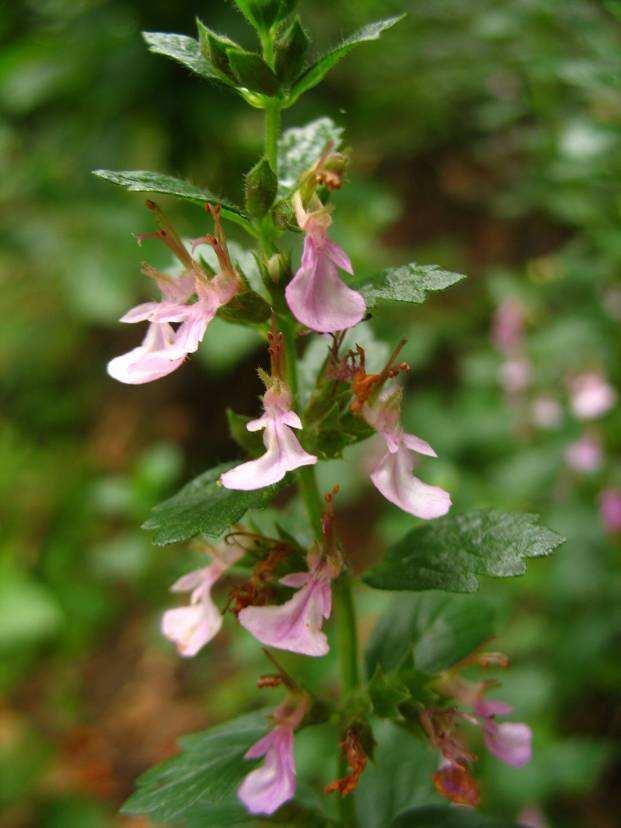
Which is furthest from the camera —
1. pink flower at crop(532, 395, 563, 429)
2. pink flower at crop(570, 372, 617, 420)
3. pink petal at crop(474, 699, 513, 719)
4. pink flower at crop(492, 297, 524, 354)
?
pink flower at crop(492, 297, 524, 354)

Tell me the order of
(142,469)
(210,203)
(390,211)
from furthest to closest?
(390,211), (142,469), (210,203)

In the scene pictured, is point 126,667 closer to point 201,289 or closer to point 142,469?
point 142,469

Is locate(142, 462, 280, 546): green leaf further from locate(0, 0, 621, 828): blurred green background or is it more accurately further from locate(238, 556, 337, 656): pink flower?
locate(0, 0, 621, 828): blurred green background

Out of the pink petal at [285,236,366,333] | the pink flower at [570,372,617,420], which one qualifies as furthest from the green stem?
the pink flower at [570,372,617,420]

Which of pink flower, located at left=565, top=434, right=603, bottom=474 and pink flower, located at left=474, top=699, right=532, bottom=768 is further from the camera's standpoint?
pink flower, located at left=565, top=434, right=603, bottom=474

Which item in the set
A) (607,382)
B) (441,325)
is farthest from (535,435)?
(441,325)

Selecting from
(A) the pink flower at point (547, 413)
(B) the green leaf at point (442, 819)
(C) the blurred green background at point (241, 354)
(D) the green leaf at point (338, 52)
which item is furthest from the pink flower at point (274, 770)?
(A) the pink flower at point (547, 413)

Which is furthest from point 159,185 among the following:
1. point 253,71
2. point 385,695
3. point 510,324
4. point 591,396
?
point 510,324
